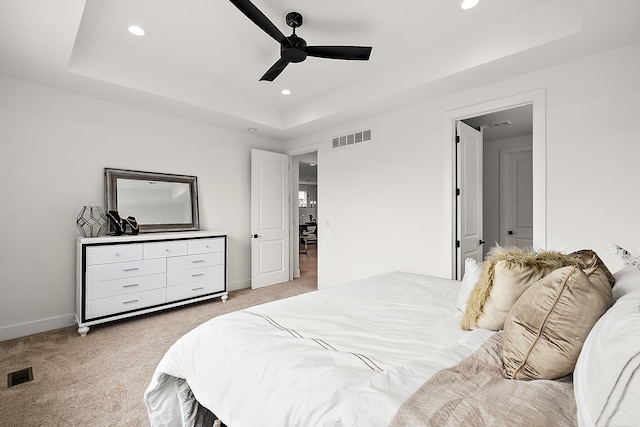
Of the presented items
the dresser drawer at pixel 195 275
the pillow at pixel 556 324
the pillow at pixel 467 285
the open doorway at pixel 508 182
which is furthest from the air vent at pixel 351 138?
the pillow at pixel 556 324

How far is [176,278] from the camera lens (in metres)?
3.53

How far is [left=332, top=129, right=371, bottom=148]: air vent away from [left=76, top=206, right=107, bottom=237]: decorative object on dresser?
307cm

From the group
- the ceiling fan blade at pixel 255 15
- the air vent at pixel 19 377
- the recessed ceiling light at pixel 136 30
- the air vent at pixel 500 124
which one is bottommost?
the air vent at pixel 19 377

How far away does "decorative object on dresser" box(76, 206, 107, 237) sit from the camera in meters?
3.22

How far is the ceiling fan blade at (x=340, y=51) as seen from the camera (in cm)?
226

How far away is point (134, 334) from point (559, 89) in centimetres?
448

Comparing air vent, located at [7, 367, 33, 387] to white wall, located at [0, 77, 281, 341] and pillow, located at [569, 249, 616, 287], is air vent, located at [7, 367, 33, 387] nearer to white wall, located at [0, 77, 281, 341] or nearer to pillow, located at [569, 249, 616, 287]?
white wall, located at [0, 77, 281, 341]

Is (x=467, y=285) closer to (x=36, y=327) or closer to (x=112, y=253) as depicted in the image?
(x=112, y=253)

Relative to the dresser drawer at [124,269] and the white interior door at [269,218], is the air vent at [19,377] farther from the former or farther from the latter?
the white interior door at [269,218]

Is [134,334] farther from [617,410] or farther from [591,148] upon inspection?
[591,148]

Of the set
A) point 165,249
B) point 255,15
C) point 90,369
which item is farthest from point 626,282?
point 165,249

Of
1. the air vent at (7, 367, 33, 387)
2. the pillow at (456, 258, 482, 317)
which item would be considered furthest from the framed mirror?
the pillow at (456, 258, 482, 317)

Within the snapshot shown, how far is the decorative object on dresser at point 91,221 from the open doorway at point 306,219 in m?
2.75

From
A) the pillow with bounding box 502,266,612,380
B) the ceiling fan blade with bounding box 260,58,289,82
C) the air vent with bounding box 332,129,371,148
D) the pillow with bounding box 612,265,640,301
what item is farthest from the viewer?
the air vent with bounding box 332,129,371,148
